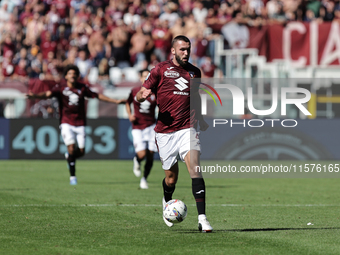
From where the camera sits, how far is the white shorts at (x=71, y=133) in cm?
1372

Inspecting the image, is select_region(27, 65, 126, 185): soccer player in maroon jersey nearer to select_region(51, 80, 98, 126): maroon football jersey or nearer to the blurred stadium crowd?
select_region(51, 80, 98, 126): maroon football jersey

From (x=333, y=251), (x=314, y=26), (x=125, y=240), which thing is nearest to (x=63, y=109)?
(x=125, y=240)

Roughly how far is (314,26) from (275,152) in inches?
222

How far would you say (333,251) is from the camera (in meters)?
6.14

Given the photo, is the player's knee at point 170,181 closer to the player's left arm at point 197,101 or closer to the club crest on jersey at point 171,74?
the player's left arm at point 197,101

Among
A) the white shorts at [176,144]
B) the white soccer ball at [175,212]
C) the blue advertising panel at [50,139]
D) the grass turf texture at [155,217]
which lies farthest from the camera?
the blue advertising panel at [50,139]

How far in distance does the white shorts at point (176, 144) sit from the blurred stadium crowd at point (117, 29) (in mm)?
12898

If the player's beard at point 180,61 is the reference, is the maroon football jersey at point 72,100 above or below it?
below

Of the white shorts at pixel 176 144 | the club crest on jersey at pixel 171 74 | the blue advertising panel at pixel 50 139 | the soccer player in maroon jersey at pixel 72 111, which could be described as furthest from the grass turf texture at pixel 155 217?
the blue advertising panel at pixel 50 139

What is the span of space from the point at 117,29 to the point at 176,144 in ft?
51.7

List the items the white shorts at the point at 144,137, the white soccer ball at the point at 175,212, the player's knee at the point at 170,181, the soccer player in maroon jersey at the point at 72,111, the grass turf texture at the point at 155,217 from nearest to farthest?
the grass turf texture at the point at 155,217, the white soccer ball at the point at 175,212, the player's knee at the point at 170,181, the white shorts at the point at 144,137, the soccer player in maroon jersey at the point at 72,111

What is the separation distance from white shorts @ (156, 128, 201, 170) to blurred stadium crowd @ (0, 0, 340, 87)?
1290 centimetres

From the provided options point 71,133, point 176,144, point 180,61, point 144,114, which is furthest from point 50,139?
point 180,61

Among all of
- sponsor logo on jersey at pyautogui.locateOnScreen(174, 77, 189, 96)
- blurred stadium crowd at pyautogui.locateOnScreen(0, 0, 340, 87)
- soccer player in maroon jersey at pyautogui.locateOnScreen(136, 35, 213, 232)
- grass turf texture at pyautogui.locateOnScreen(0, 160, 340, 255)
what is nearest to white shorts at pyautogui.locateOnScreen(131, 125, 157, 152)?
grass turf texture at pyautogui.locateOnScreen(0, 160, 340, 255)
